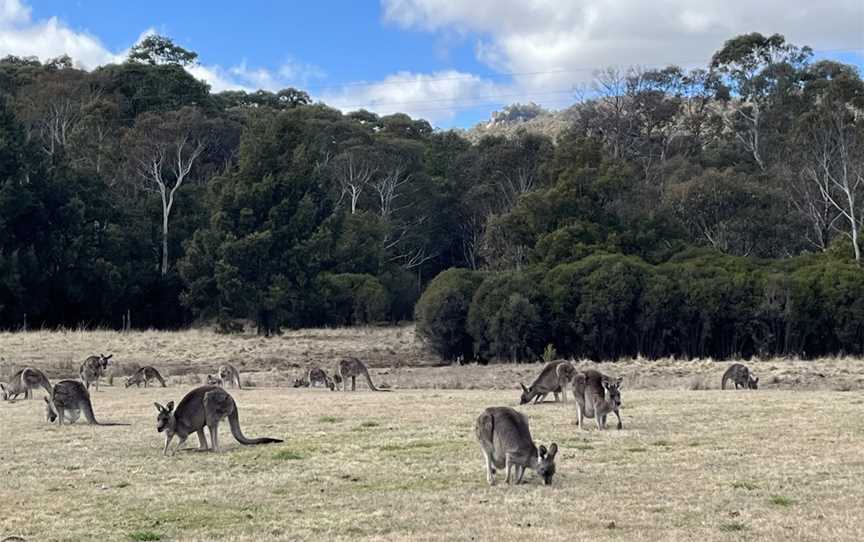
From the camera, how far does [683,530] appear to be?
909 centimetres

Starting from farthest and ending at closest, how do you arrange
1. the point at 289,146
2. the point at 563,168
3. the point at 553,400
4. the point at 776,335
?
the point at 289,146 < the point at 563,168 < the point at 776,335 < the point at 553,400

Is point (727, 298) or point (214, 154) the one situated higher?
point (214, 154)

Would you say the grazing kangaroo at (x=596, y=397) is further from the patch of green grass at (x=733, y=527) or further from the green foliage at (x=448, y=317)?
the green foliage at (x=448, y=317)

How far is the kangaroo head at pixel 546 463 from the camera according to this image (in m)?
11.3

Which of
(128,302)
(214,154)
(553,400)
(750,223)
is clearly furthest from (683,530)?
(214,154)

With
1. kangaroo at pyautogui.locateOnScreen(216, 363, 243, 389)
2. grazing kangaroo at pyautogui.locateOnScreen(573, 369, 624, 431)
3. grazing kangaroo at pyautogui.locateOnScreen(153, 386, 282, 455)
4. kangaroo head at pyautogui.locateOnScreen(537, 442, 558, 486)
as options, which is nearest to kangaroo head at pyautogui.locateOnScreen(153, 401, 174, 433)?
grazing kangaroo at pyautogui.locateOnScreen(153, 386, 282, 455)

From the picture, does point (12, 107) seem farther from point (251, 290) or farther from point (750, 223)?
point (750, 223)

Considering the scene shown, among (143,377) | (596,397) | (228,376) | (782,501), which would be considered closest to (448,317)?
(228,376)

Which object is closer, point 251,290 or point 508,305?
point 508,305

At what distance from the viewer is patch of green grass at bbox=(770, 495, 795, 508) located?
10.2 meters

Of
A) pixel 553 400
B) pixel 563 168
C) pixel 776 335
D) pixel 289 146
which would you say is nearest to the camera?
pixel 553 400

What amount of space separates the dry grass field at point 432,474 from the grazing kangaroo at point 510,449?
0.24 meters

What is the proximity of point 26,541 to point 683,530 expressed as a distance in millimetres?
5925

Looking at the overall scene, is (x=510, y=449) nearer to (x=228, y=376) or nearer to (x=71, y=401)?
(x=71, y=401)
